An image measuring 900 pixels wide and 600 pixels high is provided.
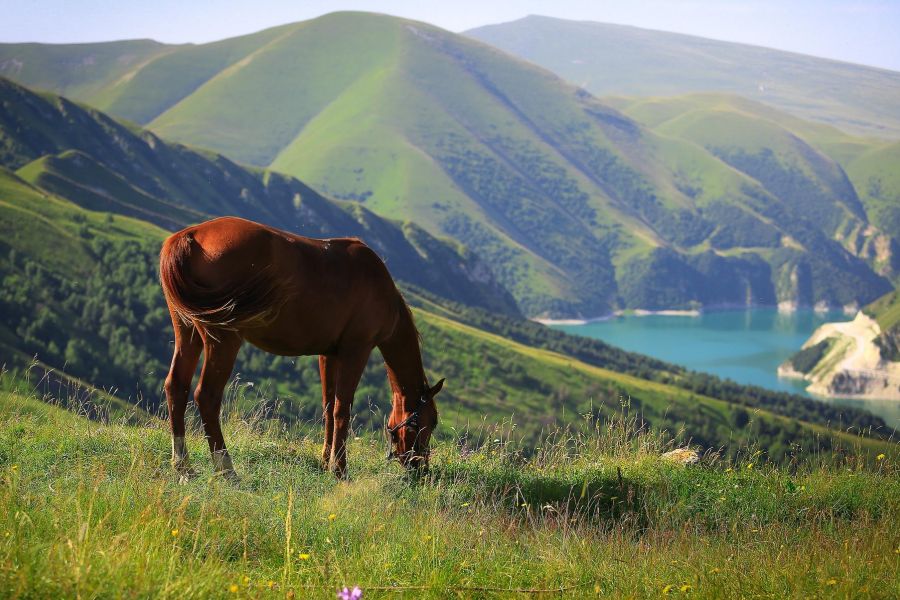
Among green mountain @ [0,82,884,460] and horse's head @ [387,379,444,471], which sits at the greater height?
horse's head @ [387,379,444,471]

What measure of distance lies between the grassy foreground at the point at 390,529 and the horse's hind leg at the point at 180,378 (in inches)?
10.5

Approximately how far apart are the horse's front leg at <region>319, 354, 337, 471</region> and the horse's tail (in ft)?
4.02

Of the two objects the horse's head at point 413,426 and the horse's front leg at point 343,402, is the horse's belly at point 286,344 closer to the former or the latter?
the horse's front leg at point 343,402

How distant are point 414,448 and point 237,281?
121 inches

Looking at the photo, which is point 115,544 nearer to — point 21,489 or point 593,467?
point 21,489

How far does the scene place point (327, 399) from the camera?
10273mm

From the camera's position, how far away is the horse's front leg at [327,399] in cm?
984

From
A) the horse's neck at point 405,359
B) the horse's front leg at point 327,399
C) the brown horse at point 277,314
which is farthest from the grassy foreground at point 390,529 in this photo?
the horse's neck at point 405,359

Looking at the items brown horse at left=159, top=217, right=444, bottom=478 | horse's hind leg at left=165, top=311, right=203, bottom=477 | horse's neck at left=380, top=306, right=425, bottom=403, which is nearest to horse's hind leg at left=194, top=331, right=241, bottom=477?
brown horse at left=159, top=217, right=444, bottom=478

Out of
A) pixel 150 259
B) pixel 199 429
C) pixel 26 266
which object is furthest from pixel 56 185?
pixel 199 429

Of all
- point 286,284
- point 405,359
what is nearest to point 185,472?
point 286,284

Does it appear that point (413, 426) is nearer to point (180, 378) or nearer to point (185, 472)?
point (180, 378)

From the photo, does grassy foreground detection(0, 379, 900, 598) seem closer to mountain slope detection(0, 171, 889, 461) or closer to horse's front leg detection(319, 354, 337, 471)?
horse's front leg detection(319, 354, 337, 471)

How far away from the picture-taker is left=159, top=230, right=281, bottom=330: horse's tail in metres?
8.72
